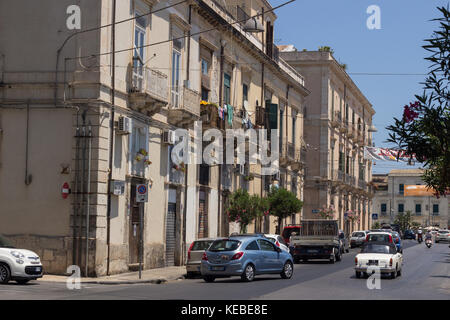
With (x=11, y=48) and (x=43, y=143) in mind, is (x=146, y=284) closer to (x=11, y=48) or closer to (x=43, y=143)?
(x=43, y=143)

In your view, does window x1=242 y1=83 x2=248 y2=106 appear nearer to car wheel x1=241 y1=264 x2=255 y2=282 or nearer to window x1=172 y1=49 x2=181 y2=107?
window x1=172 y1=49 x2=181 y2=107

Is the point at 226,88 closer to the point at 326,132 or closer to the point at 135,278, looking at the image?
the point at 135,278

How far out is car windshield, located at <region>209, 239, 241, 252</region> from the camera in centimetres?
2433

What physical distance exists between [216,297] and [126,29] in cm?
1275

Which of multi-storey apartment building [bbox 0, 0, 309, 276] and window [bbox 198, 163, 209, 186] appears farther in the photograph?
window [bbox 198, 163, 209, 186]


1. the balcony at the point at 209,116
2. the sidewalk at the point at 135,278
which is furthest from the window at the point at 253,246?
the balcony at the point at 209,116

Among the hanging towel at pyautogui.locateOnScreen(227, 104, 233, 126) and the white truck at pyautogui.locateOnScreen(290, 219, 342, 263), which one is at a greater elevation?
the hanging towel at pyautogui.locateOnScreen(227, 104, 233, 126)

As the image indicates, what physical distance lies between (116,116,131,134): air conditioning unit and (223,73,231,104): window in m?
12.5

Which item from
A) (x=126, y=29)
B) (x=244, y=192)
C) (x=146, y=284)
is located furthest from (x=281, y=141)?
(x=146, y=284)

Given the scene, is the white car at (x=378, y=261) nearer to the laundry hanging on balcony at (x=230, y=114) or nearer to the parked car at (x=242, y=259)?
the parked car at (x=242, y=259)

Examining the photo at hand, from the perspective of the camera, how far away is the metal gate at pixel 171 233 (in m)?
32.2

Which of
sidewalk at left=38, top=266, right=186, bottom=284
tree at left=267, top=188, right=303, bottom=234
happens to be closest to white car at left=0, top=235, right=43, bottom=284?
sidewalk at left=38, top=266, right=186, bottom=284

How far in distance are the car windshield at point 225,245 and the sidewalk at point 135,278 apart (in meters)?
2.05

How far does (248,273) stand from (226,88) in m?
16.6
